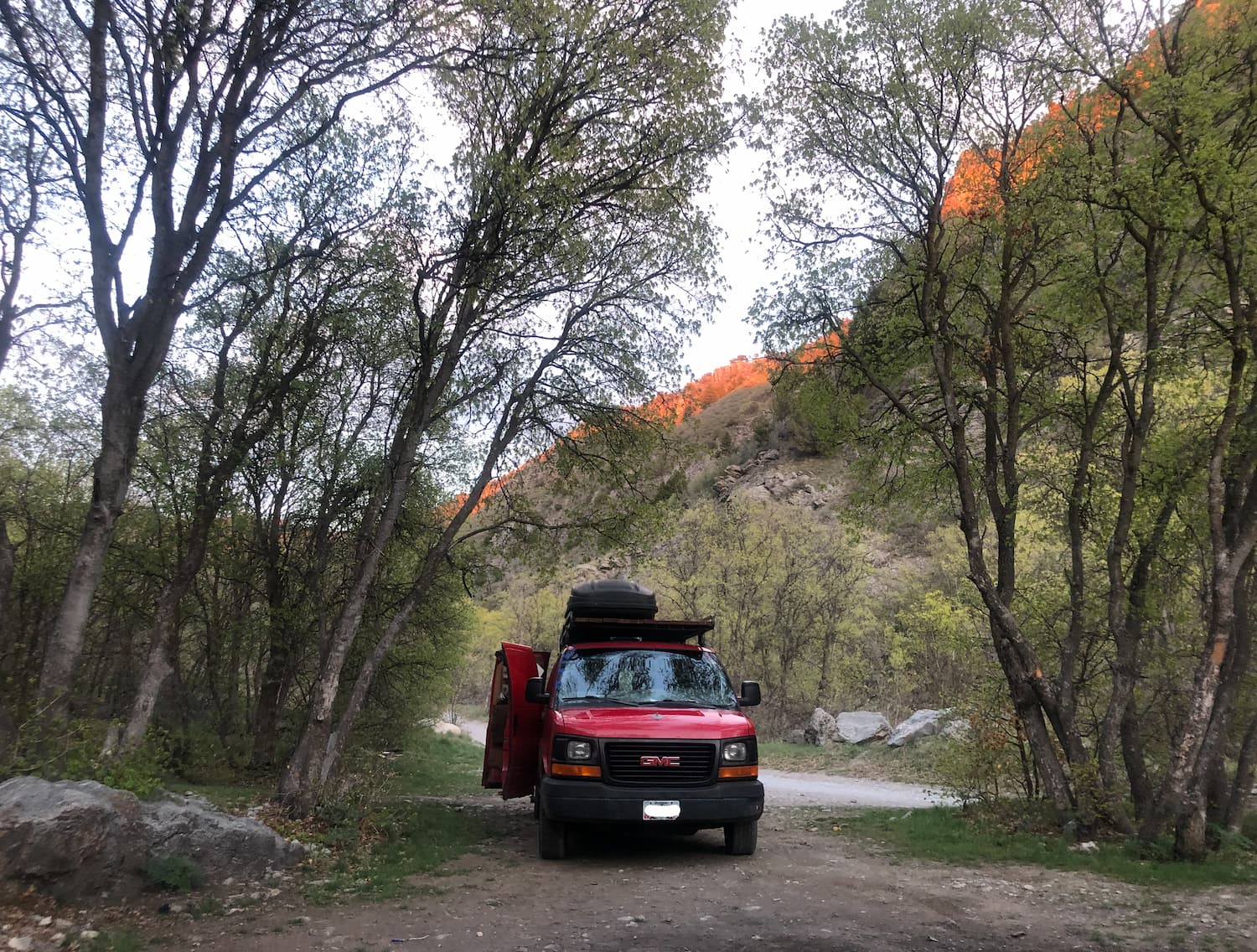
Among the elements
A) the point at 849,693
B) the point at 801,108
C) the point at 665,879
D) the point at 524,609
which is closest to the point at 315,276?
the point at 801,108

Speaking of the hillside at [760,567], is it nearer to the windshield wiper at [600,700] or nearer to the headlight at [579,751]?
the windshield wiper at [600,700]

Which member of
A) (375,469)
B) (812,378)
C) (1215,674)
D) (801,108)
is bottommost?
(1215,674)

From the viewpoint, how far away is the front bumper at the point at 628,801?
7168 millimetres

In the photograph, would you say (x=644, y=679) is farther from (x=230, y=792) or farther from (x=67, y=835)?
(x=230, y=792)

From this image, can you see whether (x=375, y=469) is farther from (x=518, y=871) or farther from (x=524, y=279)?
(x=518, y=871)

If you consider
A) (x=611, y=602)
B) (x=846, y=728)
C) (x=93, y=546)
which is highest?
(x=93, y=546)

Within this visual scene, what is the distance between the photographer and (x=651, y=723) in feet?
24.7

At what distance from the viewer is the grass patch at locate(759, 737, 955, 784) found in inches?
768

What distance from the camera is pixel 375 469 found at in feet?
39.8

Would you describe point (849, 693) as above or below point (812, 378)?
below

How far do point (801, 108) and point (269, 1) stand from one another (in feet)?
24.8

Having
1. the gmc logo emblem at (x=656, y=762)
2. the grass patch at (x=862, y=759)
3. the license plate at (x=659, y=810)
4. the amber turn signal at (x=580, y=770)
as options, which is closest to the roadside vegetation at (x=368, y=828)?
the amber turn signal at (x=580, y=770)

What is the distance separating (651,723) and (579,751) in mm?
759

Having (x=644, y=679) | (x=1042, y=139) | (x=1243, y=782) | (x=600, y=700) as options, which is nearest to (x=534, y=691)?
(x=600, y=700)
